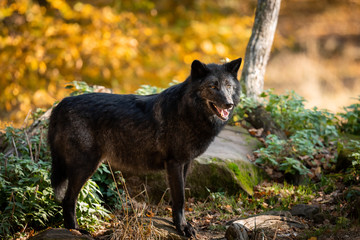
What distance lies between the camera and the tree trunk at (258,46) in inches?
299

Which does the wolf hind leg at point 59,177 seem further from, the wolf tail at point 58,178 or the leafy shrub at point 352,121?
the leafy shrub at point 352,121

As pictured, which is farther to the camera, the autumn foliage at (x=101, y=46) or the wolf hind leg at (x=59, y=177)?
the autumn foliage at (x=101, y=46)

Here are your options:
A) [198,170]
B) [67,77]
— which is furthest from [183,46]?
[198,170]

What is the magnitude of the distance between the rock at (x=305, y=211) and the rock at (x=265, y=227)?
300mm

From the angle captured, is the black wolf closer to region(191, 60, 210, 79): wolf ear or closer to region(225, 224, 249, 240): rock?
region(191, 60, 210, 79): wolf ear

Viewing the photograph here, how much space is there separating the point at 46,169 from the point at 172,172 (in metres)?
1.85

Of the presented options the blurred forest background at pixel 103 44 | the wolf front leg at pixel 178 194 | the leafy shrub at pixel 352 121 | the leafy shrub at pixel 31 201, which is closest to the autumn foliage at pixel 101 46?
the blurred forest background at pixel 103 44

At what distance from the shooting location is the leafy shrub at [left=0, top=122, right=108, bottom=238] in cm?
423

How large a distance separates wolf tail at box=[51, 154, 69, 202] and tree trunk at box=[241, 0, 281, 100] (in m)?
4.53

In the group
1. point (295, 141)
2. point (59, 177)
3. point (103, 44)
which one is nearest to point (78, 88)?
point (59, 177)

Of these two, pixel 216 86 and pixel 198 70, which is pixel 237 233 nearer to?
pixel 216 86

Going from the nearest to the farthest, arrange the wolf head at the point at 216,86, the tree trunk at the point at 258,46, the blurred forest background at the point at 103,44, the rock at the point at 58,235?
1. the rock at the point at 58,235
2. the wolf head at the point at 216,86
3. the tree trunk at the point at 258,46
4. the blurred forest background at the point at 103,44

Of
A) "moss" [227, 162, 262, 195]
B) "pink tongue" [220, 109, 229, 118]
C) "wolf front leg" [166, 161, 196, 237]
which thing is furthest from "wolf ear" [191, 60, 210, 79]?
"moss" [227, 162, 262, 195]

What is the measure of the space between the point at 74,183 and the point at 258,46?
508 cm
